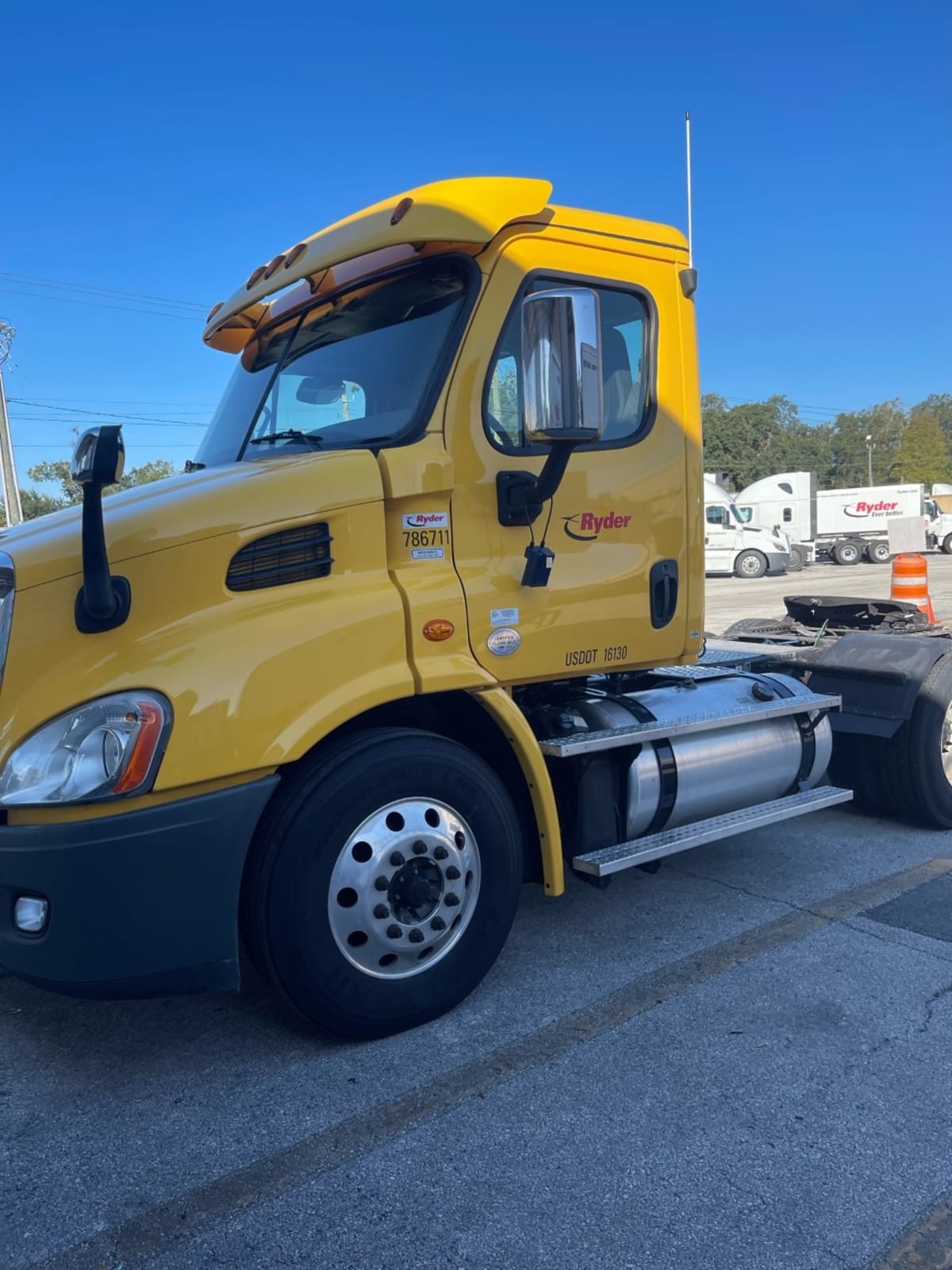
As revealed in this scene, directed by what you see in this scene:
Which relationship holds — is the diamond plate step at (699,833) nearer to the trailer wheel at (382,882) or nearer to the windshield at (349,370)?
the trailer wheel at (382,882)

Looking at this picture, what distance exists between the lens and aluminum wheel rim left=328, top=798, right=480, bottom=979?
120 inches

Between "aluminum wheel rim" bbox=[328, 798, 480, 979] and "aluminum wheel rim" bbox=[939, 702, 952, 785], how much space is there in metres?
3.36

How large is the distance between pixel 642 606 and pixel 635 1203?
2.24m

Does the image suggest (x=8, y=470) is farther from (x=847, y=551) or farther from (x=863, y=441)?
(x=863, y=441)

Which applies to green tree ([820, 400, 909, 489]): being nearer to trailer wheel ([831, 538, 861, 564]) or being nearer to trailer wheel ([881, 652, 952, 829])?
trailer wheel ([831, 538, 861, 564])

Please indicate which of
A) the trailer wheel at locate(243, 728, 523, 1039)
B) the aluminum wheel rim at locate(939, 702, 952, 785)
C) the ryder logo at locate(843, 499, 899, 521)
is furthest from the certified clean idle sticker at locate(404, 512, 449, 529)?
the ryder logo at locate(843, 499, 899, 521)

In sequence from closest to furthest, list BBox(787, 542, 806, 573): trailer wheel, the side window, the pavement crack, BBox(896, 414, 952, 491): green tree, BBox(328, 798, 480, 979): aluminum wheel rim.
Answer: BBox(328, 798, 480, 979): aluminum wheel rim < the pavement crack < the side window < BBox(787, 542, 806, 573): trailer wheel < BBox(896, 414, 952, 491): green tree

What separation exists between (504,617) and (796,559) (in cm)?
3070

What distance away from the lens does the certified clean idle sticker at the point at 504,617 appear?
347 cm

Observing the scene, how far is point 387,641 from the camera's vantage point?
3.13m

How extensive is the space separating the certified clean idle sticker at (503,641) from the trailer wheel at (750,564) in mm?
27243

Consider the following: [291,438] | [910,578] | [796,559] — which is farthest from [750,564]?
[291,438]

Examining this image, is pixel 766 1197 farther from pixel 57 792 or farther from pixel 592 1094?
pixel 57 792

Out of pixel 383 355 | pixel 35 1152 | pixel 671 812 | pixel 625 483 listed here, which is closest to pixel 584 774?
pixel 671 812
